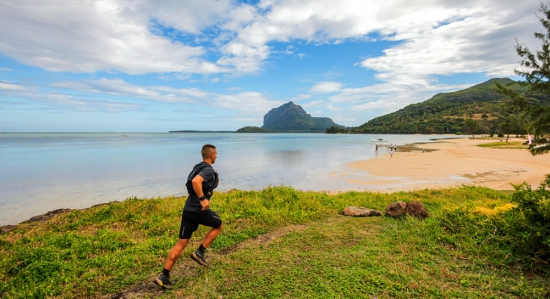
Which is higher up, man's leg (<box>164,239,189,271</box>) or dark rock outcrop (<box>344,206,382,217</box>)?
man's leg (<box>164,239,189,271</box>)

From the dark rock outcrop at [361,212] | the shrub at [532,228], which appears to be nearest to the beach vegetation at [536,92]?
the shrub at [532,228]

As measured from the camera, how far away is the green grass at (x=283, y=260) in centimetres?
457

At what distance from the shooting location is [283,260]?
577 cm

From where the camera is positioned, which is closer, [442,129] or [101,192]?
[101,192]

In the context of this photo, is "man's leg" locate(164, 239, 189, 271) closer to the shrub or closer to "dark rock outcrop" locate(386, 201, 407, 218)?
the shrub

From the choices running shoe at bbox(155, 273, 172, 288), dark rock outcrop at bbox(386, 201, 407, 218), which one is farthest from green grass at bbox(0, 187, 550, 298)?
dark rock outcrop at bbox(386, 201, 407, 218)

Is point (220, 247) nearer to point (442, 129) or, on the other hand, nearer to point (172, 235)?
point (172, 235)

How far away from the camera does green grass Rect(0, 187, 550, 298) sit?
4574mm

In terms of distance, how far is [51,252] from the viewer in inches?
230

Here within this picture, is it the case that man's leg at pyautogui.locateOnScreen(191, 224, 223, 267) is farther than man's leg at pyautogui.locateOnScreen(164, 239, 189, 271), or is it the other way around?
man's leg at pyautogui.locateOnScreen(191, 224, 223, 267)

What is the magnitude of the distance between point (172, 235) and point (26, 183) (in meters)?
23.0

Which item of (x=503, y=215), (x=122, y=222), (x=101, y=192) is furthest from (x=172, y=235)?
(x=101, y=192)

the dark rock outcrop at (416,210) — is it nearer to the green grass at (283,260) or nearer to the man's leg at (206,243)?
the green grass at (283,260)

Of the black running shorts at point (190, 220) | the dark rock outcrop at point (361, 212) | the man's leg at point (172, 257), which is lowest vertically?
the dark rock outcrop at point (361, 212)
